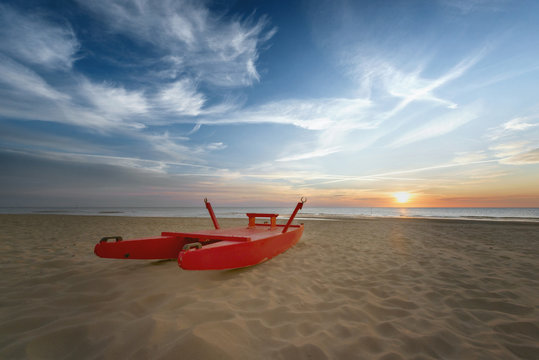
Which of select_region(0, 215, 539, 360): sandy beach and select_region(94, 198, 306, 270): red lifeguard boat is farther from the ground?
select_region(94, 198, 306, 270): red lifeguard boat

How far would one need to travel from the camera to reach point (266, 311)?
249 cm

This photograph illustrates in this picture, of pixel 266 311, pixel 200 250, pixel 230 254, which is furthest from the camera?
pixel 230 254

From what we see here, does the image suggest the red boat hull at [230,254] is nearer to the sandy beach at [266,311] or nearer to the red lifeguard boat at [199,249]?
the red lifeguard boat at [199,249]

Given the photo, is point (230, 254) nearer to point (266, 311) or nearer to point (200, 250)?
point (200, 250)

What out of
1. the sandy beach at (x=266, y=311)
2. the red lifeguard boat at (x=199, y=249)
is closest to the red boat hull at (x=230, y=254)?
the red lifeguard boat at (x=199, y=249)

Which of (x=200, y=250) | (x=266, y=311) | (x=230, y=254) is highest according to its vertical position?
(x=200, y=250)

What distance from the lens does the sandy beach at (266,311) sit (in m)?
1.82

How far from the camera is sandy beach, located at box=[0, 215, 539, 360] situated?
5.98 ft

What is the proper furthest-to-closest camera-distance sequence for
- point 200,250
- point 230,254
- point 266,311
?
1. point 230,254
2. point 200,250
3. point 266,311

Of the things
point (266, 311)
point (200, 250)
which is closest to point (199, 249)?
point (200, 250)

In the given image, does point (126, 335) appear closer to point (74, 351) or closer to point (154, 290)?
point (74, 351)

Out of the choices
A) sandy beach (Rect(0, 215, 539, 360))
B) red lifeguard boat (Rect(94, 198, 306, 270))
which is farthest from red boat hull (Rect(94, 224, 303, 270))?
sandy beach (Rect(0, 215, 539, 360))

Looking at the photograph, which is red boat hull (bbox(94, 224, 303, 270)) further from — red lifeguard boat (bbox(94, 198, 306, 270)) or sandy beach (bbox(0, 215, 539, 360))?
sandy beach (bbox(0, 215, 539, 360))

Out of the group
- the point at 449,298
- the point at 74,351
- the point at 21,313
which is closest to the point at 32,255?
the point at 21,313
